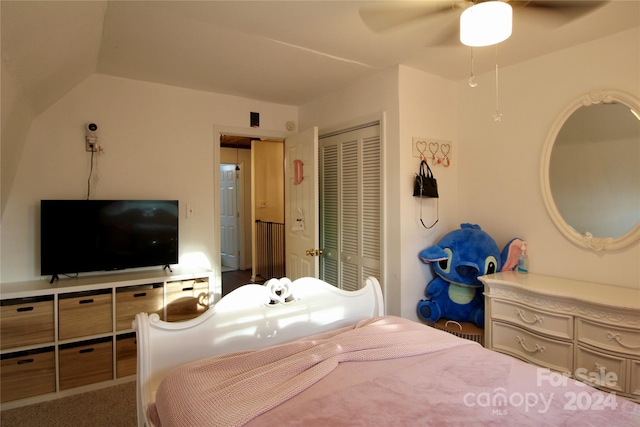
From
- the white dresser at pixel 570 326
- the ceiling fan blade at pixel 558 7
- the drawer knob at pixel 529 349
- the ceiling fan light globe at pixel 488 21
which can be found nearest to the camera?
the ceiling fan light globe at pixel 488 21

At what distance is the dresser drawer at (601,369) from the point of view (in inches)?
74.5

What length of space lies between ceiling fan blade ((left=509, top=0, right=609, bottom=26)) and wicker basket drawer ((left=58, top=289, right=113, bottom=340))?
3.22 m

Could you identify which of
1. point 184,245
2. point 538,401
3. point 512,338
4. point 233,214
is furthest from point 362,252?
point 233,214

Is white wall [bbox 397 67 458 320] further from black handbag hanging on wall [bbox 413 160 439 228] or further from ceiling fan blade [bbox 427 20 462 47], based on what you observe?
ceiling fan blade [bbox 427 20 462 47]

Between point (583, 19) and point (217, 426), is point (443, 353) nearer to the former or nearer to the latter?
point (217, 426)

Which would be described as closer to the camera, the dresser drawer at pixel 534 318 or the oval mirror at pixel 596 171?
the dresser drawer at pixel 534 318

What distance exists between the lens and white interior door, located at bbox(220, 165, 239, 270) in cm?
645

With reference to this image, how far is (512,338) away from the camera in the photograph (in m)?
2.37

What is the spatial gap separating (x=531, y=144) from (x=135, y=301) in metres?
3.29

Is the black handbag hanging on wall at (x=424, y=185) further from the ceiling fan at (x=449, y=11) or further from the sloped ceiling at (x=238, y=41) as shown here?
the ceiling fan at (x=449, y=11)

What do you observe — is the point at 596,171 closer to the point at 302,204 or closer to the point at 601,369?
the point at 601,369

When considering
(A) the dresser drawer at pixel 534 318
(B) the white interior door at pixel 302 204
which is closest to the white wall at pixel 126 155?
(B) the white interior door at pixel 302 204

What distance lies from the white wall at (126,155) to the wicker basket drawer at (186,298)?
0.46 meters

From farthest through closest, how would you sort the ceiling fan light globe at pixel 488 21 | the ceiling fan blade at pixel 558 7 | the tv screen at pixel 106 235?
the tv screen at pixel 106 235 → the ceiling fan blade at pixel 558 7 → the ceiling fan light globe at pixel 488 21
